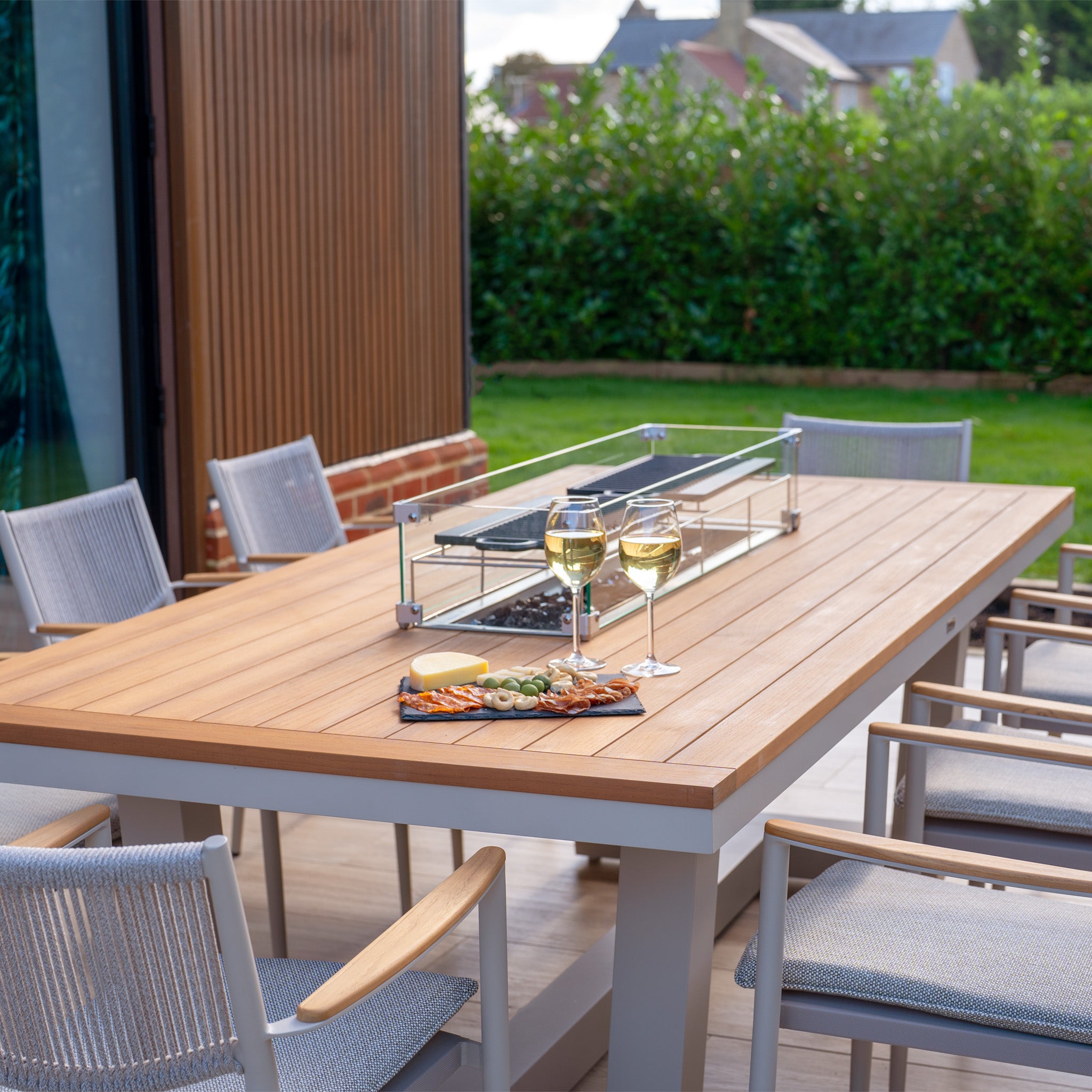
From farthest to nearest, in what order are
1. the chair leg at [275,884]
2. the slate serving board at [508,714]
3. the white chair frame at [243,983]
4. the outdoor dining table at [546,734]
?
the chair leg at [275,884]
the slate serving board at [508,714]
the outdoor dining table at [546,734]
the white chair frame at [243,983]

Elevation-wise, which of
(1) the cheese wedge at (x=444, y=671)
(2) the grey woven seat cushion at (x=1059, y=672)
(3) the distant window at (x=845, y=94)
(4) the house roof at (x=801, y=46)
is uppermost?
(4) the house roof at (x=801, y=46)

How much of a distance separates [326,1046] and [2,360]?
291cm

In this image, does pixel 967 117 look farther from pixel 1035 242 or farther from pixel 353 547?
pixel 353 547

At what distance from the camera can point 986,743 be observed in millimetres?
2023

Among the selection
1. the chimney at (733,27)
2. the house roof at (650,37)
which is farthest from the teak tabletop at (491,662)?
the house roof at (650,37)

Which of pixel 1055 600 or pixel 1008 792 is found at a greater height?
pixel 1055 600

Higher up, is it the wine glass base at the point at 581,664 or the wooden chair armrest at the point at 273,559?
the wine glass base at the point at 581,664

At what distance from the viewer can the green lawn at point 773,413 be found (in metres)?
7.93

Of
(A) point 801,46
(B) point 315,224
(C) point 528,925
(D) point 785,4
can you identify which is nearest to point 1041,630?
(C) point 528,925

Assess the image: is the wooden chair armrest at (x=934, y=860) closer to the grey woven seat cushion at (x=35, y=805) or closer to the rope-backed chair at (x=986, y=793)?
the rope-backed chair at (x=986, y=793)

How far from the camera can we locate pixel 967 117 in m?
9.80

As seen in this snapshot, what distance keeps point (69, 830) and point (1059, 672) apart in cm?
212

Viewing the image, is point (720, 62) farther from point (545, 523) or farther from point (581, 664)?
point (581, 664)

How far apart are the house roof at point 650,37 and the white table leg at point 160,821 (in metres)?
39.5
